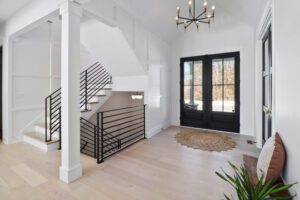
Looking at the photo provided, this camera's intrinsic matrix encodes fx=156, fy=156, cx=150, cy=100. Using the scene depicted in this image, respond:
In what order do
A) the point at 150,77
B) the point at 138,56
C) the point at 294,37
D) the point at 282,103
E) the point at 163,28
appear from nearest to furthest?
the point at 294,37
the point at 282,103
the point at 138,56
the point at 150,77
the point at 163,28

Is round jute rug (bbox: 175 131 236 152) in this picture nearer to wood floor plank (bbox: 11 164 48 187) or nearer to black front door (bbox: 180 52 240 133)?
black front door (bbox: 180 52 240 133)

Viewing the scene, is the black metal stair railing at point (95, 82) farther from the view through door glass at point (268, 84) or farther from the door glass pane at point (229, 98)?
the view through door glass at point (268, 84)

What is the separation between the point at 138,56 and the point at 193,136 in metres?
2.59

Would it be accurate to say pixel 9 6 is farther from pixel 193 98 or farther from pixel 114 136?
pixel 193 98

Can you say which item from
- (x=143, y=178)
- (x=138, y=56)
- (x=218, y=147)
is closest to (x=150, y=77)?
(x=138, y=56)

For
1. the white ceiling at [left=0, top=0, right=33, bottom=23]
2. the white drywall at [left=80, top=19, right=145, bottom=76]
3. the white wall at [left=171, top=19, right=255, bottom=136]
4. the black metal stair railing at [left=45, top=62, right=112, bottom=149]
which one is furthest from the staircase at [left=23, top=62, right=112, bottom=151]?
the white wall at [left=171, top=19, right=255, bottom=136]

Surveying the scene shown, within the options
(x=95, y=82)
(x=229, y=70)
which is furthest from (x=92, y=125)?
(x=229, y=70)

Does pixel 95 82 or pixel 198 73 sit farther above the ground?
pixel 198 73

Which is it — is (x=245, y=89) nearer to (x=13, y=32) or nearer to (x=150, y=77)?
(x=150, y=77)

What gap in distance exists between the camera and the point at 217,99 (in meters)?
4.83

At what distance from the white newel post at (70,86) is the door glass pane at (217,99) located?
4.02 m

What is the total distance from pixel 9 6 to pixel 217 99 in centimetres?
546

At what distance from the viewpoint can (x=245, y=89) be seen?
14.5ft

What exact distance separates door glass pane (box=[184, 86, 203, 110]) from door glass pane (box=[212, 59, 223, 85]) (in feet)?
1.71
